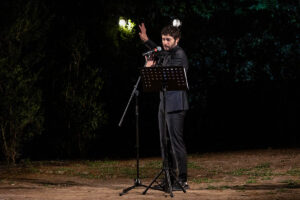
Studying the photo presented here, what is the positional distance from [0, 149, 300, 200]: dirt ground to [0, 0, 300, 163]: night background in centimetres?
168

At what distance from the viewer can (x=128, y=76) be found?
16438mm

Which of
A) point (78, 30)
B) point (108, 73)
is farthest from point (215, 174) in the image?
point (108, 73)

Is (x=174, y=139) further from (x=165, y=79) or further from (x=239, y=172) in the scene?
(x=239, y=172)

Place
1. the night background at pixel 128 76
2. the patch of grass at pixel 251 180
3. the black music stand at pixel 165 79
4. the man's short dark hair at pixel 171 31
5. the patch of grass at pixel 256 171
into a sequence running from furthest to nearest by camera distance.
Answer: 1. the night background at pixel 128 76
2. the patch of grass at pixel 256 171
3. the patch of grass at pixel 251 180
4. the man's short dark hair at pixel 171 31
5. the black music stand at pixel 165 79

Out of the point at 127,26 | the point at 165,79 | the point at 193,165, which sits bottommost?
the point at 193,165

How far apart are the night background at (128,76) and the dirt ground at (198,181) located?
66.2 inches

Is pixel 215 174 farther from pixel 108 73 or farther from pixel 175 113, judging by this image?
pixel 108 73

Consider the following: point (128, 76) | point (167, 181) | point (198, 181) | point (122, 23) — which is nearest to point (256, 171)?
point (198, 181)

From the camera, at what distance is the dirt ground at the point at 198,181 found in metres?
6.58

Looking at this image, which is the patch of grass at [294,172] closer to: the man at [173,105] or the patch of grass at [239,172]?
the patch of grass at [239,172]

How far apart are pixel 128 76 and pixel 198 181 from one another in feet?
27.9

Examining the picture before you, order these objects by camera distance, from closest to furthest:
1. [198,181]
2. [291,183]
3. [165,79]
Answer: [165,79] → [291,183] → [198,181]

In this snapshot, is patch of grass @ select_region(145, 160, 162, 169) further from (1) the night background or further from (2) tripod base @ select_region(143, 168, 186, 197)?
(2) tripod base @ select_region(143, 168, 186, 197)

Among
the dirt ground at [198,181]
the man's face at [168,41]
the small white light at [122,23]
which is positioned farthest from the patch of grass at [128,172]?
the small white light at [122,23]
